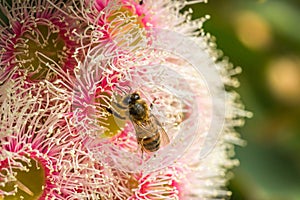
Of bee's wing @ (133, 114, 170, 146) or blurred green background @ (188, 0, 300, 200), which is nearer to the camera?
bee's wing @ (133, 114, 170, 146)

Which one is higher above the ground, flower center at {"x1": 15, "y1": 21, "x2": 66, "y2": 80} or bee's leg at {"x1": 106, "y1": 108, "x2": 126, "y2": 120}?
flower center at {"x1": 15, "y1": 21, "x2": 66, "y2": 80}

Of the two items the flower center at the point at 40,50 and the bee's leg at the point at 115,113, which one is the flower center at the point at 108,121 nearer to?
the bee's leg at the point at 115,113

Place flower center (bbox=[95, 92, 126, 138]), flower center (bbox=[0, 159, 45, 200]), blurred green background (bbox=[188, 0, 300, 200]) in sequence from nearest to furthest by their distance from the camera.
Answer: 1. flower center (bbox=[0, 159, 45, 200])
2. flower center (bbox=[95, 92, 126, 138])
3. blurred green background (bbox=[188, 0, 300, 200])

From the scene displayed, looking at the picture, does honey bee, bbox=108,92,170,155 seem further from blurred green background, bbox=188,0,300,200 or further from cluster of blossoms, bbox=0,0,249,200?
blurred green background, bbox=188,0,300,200

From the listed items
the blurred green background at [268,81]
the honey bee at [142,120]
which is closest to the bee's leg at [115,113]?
the honey bee at [142,120]

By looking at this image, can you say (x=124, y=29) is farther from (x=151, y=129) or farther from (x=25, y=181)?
(x=25, y=181)

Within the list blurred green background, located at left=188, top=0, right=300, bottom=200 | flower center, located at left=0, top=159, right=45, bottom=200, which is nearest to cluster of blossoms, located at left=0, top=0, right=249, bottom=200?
flower center, located at left=0, top=159, right=45, bottom=200

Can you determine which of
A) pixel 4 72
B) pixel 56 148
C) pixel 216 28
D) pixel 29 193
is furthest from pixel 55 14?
pixel 216 28
